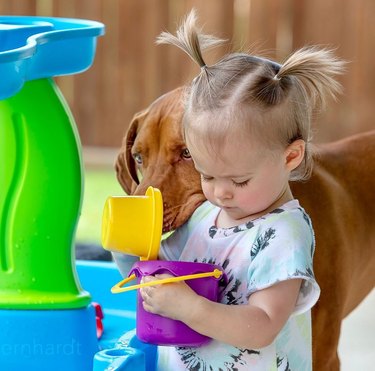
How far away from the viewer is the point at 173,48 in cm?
682

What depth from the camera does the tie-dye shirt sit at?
158 centimetres

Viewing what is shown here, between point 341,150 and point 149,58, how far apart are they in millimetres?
4547

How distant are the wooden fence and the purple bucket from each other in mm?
4683

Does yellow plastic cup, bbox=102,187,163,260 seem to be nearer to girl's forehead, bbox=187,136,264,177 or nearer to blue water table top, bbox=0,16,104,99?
→ girl's forehead, bbox=187,136,264,177

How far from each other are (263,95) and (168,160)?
519mm

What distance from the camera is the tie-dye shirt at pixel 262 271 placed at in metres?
1.58

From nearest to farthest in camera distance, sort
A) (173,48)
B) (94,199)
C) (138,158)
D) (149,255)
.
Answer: (149,255)
(138,158)
(94,199)
(173,48)

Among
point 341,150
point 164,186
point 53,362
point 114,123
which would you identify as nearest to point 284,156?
point 164,186

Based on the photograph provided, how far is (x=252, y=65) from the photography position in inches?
64.4

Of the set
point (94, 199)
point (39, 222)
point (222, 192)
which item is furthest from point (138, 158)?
point (94, 199)

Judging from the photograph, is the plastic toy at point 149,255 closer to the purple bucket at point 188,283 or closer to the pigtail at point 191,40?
the purple bucket at point 188,283

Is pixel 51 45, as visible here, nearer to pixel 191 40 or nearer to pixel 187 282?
pixel 191 40

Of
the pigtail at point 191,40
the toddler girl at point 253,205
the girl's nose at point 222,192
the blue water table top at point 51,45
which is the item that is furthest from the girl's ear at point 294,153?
the blue water table top at point 51,45

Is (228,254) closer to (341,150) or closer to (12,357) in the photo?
(12,357)
